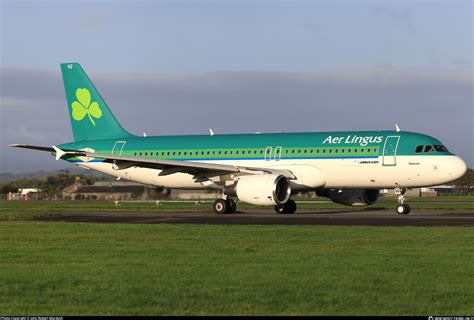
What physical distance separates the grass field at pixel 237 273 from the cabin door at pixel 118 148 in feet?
71.8

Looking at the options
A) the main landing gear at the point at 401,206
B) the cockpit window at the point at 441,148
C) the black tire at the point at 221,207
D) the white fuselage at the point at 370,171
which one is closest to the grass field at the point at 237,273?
the white fuselage at the point at 370,171

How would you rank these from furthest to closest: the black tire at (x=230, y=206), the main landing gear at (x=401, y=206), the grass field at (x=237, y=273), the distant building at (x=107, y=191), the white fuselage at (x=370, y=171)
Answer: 1. the distant building at (x=107, y=191)
2. the black tire at (x=230, y=206)
3. the main landing gear at (x=401, y=206)
4. the white fuselage at (x=370, y=171)
5. the grass field at (x=237, y=273)

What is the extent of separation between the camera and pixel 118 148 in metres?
45.8

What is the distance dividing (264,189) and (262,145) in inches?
213

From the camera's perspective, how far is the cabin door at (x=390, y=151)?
37188mm

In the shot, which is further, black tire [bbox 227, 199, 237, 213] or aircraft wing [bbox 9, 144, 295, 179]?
black tire [bbox 227, 199, 237, 213]

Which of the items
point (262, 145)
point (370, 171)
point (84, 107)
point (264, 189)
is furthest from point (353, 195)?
point (84, 107)

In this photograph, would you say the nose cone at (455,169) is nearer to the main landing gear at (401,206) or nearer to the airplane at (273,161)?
the airplane at (273,161)

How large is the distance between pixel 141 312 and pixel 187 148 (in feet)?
110

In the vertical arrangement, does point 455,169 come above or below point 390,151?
below

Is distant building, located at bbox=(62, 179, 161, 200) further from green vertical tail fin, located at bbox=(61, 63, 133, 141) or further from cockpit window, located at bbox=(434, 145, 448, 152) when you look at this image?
cockpit window, located at bbox=(434, 145, 448, 152)

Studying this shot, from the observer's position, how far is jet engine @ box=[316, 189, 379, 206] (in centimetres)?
4209

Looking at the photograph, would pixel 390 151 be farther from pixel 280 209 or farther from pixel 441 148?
pixel 280 209

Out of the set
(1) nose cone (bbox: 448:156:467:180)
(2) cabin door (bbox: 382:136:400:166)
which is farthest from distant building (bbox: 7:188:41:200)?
(1) nose cone (bbox: 448:156:467:180)
